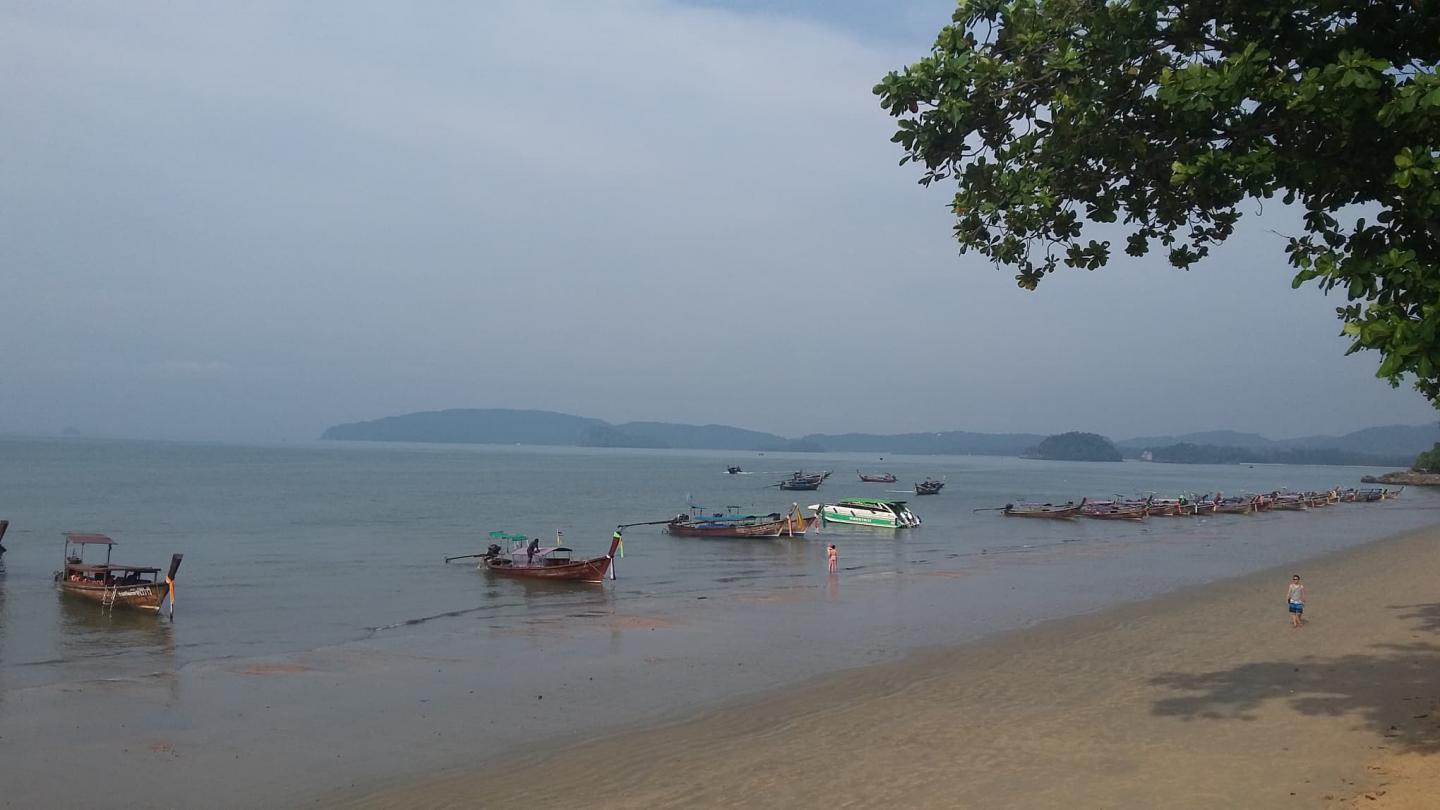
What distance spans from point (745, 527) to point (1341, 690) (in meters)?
37.8

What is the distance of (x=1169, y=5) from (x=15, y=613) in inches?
1229

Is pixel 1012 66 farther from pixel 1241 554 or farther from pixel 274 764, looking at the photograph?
pixel 1241 554

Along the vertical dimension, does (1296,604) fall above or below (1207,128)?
below

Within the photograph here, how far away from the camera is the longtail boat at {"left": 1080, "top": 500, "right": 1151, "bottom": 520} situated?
6741cm

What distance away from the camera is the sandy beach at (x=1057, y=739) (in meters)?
10.2

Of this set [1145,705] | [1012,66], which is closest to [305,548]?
[1145,705]

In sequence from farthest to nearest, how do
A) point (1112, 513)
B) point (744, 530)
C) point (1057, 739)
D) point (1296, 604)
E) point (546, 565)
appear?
point (1112, 513) → point (744, 530) → point (546, 565) → point (1296, 604) → point (1057, 739)

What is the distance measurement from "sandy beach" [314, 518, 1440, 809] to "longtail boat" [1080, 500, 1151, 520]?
49458mm

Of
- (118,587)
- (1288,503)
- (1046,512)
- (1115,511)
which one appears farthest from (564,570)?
(1288,503)

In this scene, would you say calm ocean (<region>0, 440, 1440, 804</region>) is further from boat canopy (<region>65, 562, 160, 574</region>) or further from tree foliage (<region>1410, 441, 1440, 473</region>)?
tree foliage (<region>1410, 441, 1440, 473</region>)

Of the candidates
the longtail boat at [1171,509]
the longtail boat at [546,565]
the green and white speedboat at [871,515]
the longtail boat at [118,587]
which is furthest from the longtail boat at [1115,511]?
the longtail boat at [118,587]

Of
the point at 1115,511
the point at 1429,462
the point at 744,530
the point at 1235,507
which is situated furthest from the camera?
the point at 1429,462

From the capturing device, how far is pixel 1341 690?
14.0 metres

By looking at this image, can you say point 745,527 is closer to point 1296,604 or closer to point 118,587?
point 118,587
